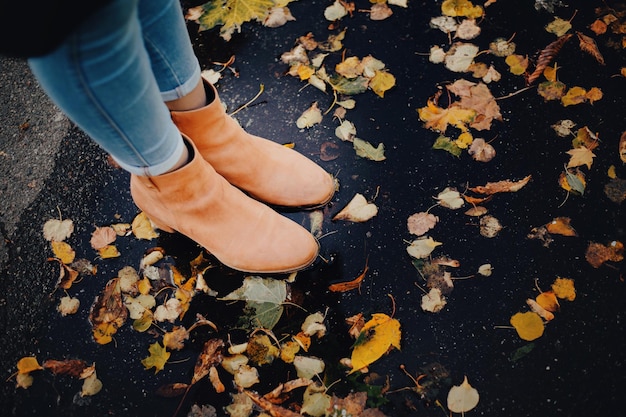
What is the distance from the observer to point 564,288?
4.44 ft

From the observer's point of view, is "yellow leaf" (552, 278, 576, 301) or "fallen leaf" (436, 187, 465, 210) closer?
"yellow leaf" (552, 278, 576, 301)

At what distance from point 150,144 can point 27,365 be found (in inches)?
37.3

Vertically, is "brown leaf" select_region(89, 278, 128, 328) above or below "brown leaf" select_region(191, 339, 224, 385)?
above

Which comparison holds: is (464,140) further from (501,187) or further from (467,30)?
(467,30)

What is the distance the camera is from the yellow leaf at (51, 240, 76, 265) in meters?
1.53

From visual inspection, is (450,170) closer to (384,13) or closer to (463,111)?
(463,111)

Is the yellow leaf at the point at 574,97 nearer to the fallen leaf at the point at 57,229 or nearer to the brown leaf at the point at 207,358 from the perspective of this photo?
the brown leaf at the point at 207,358

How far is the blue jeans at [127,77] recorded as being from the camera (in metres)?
0.66

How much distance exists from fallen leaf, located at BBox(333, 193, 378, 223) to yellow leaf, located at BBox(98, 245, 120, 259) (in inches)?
31.0

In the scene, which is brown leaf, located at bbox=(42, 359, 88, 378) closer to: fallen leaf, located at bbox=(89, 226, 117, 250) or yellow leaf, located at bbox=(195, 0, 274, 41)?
fallen leaf, located at bbox=(89, 226, 117, 250)

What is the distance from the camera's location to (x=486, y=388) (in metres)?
1.25

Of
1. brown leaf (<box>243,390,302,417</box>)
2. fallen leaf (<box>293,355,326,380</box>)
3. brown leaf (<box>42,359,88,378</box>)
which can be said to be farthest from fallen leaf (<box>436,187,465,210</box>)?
brown leaf (<box>42,359,88,378</box>)

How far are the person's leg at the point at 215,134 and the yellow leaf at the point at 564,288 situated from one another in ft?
2.55

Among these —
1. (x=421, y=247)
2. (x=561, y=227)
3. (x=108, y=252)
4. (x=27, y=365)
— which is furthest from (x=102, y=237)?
(x=561, y=227)
